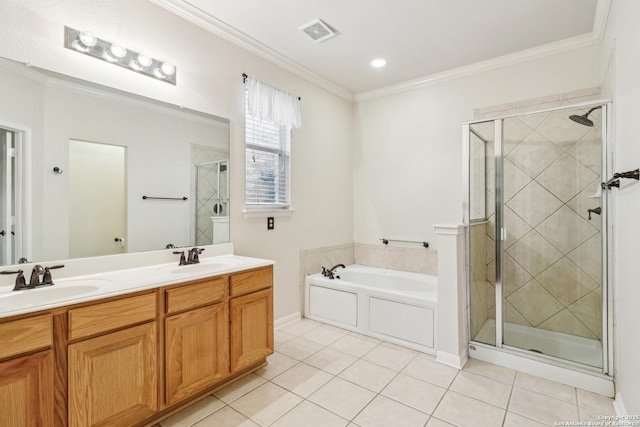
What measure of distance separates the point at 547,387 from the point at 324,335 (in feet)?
5.80

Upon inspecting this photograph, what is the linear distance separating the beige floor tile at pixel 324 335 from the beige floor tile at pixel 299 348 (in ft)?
0.26

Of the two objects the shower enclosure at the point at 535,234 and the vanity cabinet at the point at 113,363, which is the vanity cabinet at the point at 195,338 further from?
the shower enclosure at the point at 535,234

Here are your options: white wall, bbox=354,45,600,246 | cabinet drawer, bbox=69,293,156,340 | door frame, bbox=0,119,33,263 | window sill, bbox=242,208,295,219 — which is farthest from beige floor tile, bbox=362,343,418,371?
door frame, bbox=0,119,33,263

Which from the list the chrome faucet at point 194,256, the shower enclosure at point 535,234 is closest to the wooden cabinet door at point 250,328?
the chrome faucet at point 194,256

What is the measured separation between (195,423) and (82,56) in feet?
7.54

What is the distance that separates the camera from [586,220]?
8.12 ft

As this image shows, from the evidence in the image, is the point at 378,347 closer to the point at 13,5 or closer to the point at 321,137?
the point at 321,137

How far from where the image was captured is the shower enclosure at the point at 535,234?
2473 mm

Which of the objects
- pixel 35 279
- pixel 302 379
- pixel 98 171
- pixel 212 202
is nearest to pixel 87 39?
pixel 98 171

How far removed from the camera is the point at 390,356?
8.66 feet

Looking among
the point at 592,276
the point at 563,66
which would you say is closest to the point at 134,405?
the point at 592,276

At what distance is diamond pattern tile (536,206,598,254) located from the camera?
2.51m

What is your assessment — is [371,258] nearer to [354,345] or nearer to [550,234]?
[354,345]

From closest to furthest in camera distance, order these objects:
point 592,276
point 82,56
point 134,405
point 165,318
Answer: point 134,405
point 165,318
point 82,56
point 592,276
